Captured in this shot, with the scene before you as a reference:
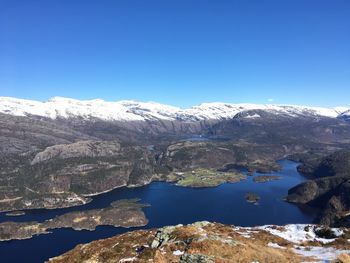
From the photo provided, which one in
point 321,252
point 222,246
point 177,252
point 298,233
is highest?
A: point 222,246

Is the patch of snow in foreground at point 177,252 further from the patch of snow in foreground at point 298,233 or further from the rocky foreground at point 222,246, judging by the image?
the patch of snow in foreground at point 298,233

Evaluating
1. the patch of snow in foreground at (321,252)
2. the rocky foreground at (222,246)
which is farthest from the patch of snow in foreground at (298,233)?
the patch of snow in foreground at (321,252)

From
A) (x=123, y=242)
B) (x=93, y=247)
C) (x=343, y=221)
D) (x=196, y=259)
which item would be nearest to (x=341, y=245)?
(x=196, y=259)

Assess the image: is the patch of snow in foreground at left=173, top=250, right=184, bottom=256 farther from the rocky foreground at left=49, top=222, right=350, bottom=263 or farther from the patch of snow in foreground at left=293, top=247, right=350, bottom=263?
the patch of snow in foreground at left=293, top=247, right=350, bottom=263

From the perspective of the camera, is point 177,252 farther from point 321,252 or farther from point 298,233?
point 298,233

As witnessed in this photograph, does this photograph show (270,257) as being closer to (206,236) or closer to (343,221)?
(206,236)

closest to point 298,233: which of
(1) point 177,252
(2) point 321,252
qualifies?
(2) point 321,252

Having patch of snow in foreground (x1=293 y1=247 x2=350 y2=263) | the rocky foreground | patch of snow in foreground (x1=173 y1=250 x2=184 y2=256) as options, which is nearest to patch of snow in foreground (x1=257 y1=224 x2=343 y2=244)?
the rocky foreground
